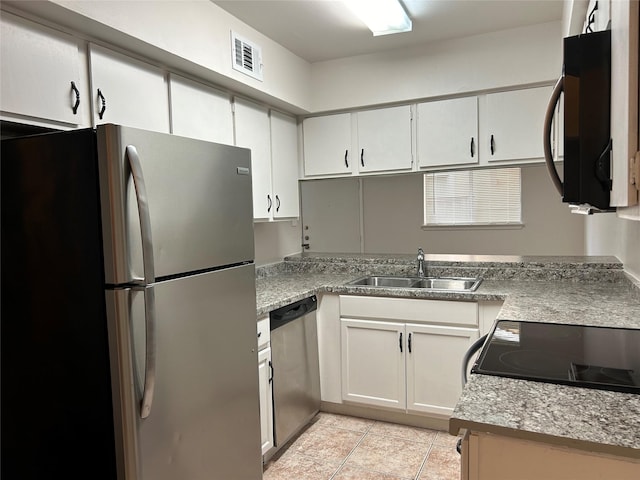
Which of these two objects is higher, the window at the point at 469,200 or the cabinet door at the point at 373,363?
the window at the point at 469,200

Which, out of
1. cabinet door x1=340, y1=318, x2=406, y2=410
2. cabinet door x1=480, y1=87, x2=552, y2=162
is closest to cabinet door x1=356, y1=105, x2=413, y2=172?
Answer: cabinet door x1=480, y1=87, x2=552, y2=162

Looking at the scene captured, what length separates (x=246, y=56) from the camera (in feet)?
8.45

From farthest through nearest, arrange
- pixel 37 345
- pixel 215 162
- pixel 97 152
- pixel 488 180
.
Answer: pixel 488 180, pixel 215 162, pixel 37 345, pixel 97 152

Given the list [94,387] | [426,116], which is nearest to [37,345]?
[94,387]

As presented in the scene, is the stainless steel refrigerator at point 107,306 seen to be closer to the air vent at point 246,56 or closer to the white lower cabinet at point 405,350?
the air vent at point 246,56

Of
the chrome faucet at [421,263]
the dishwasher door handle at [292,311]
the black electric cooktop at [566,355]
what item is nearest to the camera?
the black electric cooktop at [566,355]

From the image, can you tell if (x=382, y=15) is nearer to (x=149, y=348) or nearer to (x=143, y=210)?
(x=143, y=210)

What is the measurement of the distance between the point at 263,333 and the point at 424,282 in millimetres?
1307

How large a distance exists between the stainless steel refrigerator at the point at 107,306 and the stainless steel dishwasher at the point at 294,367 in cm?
72

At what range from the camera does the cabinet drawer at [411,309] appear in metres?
2.54

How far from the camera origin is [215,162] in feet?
5.89

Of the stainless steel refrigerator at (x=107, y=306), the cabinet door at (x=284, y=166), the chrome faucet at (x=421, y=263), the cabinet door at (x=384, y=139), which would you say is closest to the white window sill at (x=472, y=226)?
the chrome faucet at (x=421, y=263)

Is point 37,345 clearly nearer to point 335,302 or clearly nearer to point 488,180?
point 335,302

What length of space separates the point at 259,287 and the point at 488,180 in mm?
2123
